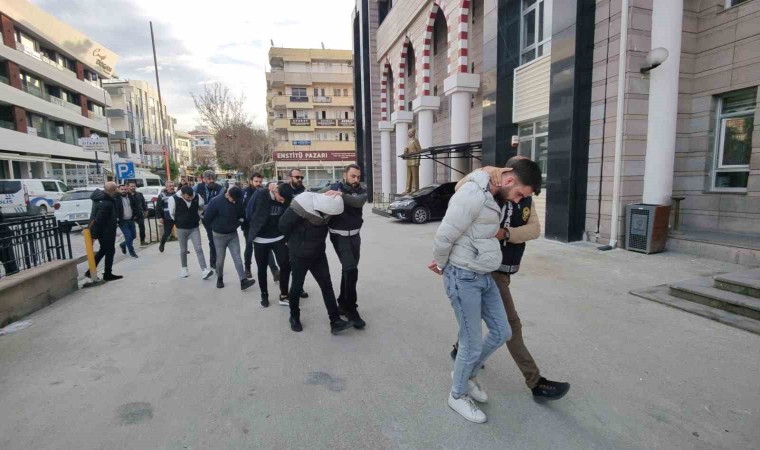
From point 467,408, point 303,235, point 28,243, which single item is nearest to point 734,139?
point 467,408

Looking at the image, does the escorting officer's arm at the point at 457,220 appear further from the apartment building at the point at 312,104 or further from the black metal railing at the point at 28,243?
the apartment building at the point at 312,104

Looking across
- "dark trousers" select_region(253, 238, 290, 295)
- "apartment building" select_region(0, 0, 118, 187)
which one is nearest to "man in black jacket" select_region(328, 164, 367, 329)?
"dark trousers" select_region(253, 238, 290, 295)

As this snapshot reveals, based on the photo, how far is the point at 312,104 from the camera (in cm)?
5131

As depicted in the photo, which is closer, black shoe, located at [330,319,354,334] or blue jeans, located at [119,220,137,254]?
black shoe, located at [330,319,354,334]

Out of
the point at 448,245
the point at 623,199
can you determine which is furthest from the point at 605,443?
the point at 623,199

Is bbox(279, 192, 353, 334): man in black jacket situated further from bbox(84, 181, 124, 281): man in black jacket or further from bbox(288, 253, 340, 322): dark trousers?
bbox(84, 181, 124, 281): man in black jacket

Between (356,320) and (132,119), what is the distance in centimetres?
6537

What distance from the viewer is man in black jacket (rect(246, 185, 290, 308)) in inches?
206

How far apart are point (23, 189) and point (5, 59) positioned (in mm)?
18063

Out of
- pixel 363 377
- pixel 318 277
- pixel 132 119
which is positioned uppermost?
pixel 132 119

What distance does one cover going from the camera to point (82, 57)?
38094mm

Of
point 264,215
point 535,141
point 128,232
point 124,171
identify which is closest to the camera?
point 264,215

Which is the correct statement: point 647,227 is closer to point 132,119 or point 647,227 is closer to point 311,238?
point 311,238

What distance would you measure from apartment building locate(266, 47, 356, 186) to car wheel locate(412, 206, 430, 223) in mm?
37008
